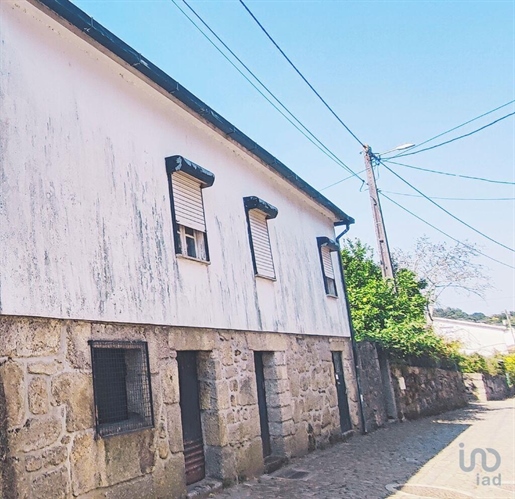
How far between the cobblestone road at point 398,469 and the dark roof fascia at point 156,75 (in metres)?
5.01

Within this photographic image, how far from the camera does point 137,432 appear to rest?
487cm

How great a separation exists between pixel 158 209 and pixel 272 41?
3.75 meters

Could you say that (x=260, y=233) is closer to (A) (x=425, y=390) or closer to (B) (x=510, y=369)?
(A) (x=425, y=390)

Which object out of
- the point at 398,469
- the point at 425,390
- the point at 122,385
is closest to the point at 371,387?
the point at 425,390

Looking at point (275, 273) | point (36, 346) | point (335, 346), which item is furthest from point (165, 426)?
point (335, 346)

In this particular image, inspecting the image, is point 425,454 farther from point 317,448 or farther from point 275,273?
point 275,273

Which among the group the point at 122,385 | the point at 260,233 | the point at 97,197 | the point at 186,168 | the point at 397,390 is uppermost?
the point at 186,168

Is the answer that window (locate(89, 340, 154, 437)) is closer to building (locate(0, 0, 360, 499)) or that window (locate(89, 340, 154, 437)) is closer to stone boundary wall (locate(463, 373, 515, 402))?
building (locate(0, 0, 360, 499))

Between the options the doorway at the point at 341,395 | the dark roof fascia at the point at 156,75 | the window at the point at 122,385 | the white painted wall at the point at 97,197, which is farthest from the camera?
the doorway at the point at 341,395

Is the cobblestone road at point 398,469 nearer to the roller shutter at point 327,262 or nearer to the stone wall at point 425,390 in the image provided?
the stone wall at point 425,390

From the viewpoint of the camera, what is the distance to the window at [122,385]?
474 centimetres

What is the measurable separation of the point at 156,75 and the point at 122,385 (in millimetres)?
3696

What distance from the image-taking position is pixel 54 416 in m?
4.10

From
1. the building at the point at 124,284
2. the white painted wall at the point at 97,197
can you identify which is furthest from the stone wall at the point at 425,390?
the white painted wall at the point at 97,197
